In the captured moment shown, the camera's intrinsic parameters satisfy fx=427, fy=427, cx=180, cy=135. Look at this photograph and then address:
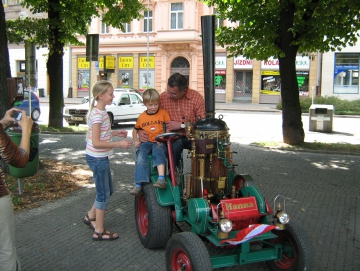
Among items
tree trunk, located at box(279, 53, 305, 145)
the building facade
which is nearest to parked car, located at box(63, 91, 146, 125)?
tree trunk, located at box(279, 53, 305, 145)

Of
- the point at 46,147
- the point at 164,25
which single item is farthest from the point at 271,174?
the point at 164,25

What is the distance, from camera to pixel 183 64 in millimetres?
36250

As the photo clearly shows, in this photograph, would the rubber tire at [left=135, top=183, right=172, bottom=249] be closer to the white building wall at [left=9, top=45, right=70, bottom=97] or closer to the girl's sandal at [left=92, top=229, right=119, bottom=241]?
the girl's sandal at [left=92, top=229, right=119, bottom=241]

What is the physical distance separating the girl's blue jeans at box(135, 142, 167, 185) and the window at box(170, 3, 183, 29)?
32151mm

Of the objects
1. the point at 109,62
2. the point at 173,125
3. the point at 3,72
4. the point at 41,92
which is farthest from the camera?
the point at 41,92

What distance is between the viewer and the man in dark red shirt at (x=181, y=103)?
502cm

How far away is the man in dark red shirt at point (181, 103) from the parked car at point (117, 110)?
1256cm

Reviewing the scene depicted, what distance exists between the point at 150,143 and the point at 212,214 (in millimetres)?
1336

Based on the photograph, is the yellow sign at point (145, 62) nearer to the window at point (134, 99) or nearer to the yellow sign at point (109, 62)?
the yellow sign at point (109, 62)

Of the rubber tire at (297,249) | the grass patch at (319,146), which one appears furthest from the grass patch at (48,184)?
the grass patch at (319,146)

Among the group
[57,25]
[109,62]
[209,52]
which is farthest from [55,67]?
[209,52]

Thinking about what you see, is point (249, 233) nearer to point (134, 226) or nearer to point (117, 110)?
point (134, 226)

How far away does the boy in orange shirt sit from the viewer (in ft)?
15.3

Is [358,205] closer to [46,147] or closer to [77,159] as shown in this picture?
[77,159]
